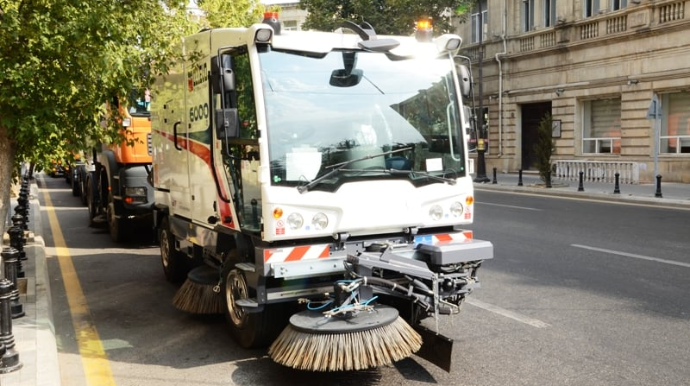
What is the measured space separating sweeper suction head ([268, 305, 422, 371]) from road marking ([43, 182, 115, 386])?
155cm

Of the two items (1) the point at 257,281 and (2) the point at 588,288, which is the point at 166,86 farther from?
(2) the point at 588,288

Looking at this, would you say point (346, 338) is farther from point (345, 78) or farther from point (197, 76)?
point (197, 76)

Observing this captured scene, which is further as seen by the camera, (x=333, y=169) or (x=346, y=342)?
(x=333, y=169)

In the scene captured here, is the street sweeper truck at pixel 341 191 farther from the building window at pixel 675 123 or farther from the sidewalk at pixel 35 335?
the building window at pixel 675 123

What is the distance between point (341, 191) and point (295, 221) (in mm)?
454

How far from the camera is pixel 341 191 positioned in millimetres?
5254

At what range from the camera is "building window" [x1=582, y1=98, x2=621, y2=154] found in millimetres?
25406

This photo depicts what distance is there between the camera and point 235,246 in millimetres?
5957

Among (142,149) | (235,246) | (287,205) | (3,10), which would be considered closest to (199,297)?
(235,246)

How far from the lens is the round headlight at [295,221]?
509cm

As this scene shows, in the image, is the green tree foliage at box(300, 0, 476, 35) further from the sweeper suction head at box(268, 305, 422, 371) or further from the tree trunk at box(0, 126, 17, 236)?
the sweeper suction head at box(268, 305, 422, 371)

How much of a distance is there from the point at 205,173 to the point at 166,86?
1.94 meters

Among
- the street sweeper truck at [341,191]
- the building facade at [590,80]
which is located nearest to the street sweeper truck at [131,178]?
the street sweeper truck at [341,191]

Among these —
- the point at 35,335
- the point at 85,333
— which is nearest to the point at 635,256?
the point at 85,333
